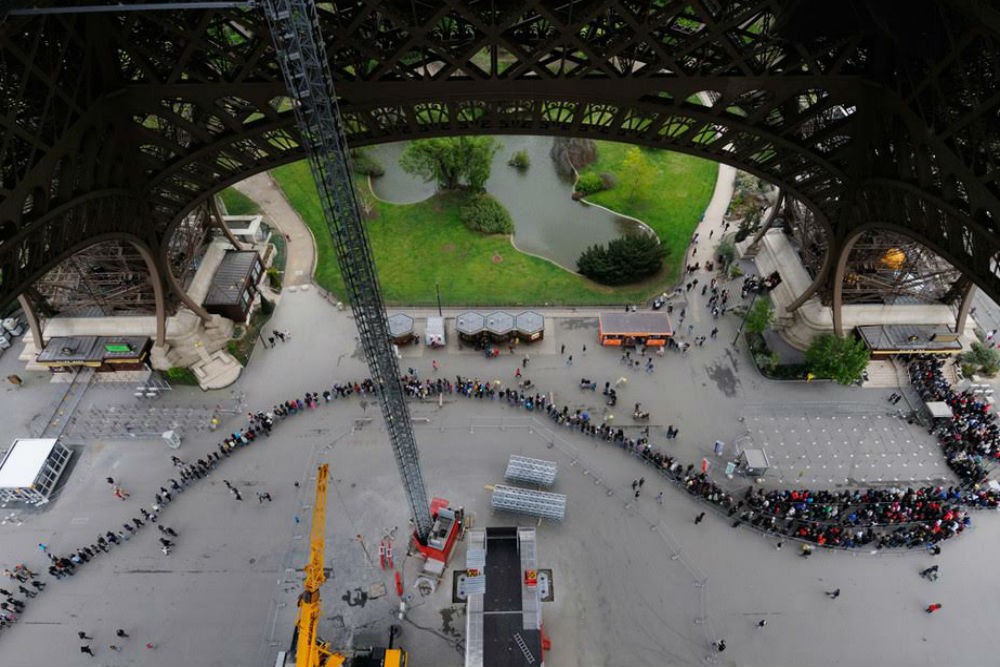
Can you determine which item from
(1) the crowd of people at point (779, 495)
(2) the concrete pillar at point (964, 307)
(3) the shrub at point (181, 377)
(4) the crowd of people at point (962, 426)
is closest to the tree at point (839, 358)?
(4) the crowd of people at point (962, 426)

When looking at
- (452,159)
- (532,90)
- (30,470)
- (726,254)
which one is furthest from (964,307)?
(30,470)

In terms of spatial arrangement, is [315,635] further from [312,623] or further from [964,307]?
[964,307]

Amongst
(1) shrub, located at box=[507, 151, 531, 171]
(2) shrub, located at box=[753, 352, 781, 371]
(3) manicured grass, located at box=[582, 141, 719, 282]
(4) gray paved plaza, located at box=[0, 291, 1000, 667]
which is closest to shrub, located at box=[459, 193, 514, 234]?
(3) manicured grass, located at box=[582, 141, 719, 282]

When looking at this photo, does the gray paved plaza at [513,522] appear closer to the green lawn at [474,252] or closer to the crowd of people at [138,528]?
the crowd of people at [138,528]

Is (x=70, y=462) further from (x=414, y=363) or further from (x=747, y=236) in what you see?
(x=747, y=236)

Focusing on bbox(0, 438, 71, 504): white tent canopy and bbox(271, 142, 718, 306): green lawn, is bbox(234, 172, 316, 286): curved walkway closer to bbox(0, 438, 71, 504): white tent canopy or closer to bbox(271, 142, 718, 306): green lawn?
bbox(271, 142, 718, 306): green lawn

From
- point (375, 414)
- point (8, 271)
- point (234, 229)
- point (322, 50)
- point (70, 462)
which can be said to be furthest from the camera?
point (234, 229)

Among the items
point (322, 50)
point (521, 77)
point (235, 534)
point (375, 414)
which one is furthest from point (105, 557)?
point (521, 77)
